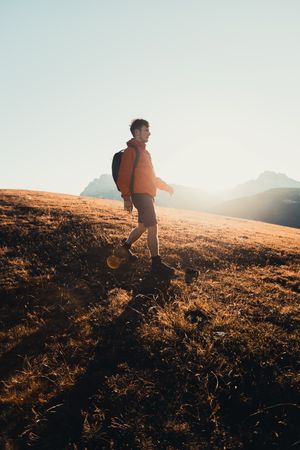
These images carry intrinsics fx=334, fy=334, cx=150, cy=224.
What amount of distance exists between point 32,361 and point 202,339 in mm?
2582

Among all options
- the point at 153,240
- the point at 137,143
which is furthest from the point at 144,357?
the point at 137,143

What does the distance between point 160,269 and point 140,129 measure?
11.1 feet

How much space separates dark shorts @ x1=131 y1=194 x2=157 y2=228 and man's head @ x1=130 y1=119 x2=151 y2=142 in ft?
4.53

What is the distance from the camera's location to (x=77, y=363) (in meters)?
4.84

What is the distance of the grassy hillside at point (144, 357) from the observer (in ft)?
12.3

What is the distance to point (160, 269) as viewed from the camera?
8.05 m

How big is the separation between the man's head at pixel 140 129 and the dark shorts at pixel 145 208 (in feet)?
4.53

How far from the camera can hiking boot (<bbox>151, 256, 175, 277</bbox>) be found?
7.98 m

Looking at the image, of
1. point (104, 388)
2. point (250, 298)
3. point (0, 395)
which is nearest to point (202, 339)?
point (104, 388)

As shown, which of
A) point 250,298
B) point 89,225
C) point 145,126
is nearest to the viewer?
point 250,298

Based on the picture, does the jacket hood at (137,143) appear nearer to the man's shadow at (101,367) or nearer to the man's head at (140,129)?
the man's head at (140,129)

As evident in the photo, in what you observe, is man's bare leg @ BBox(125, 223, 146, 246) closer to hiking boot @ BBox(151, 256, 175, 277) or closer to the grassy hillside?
the grassy hillside

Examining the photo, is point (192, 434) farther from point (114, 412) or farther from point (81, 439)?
point (81, 439)

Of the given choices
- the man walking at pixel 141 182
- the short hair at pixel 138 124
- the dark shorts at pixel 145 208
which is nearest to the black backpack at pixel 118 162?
the man walking at pixel 141 182
